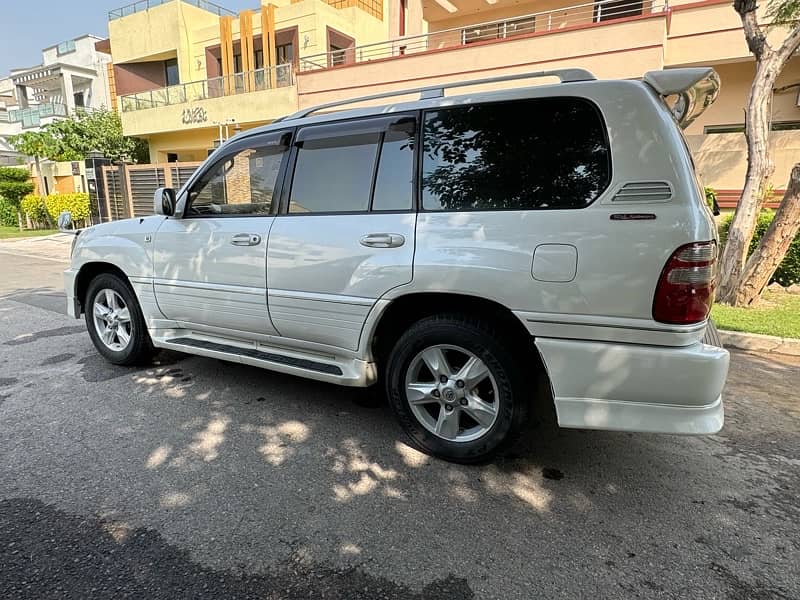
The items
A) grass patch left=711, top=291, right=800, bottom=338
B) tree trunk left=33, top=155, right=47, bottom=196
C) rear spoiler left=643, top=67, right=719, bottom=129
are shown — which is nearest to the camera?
rear spoiler left=643, top=67, right=719, bottom=129

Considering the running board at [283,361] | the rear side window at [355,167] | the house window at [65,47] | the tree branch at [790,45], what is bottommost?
the running board at [283,361]

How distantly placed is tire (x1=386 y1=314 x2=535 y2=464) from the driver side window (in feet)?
4.82

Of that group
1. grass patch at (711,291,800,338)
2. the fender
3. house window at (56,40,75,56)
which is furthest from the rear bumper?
house window at (56,40,75,56)

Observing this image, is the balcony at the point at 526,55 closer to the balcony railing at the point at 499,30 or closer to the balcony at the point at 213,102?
the balcony railing at the point at 499,30

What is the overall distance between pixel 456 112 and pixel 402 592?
2416 millimetres

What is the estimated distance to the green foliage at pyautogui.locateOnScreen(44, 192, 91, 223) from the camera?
64.4ft

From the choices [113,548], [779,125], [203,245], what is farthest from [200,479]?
[779,125]

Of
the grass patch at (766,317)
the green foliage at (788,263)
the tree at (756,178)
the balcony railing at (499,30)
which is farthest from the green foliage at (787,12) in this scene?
the balcony railing at (499,30)

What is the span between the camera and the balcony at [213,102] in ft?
55.6

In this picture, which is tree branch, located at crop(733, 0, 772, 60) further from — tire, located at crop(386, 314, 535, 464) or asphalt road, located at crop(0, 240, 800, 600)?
tire, located at crop(386, 314, 535, 464)

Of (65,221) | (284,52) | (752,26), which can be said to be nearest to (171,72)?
(284,52)

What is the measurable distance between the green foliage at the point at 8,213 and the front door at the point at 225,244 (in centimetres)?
2540

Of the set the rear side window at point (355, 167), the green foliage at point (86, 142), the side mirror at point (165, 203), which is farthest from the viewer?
the green foliage at point (86, 142)

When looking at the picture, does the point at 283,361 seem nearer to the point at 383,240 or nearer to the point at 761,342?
the point at 383,240
